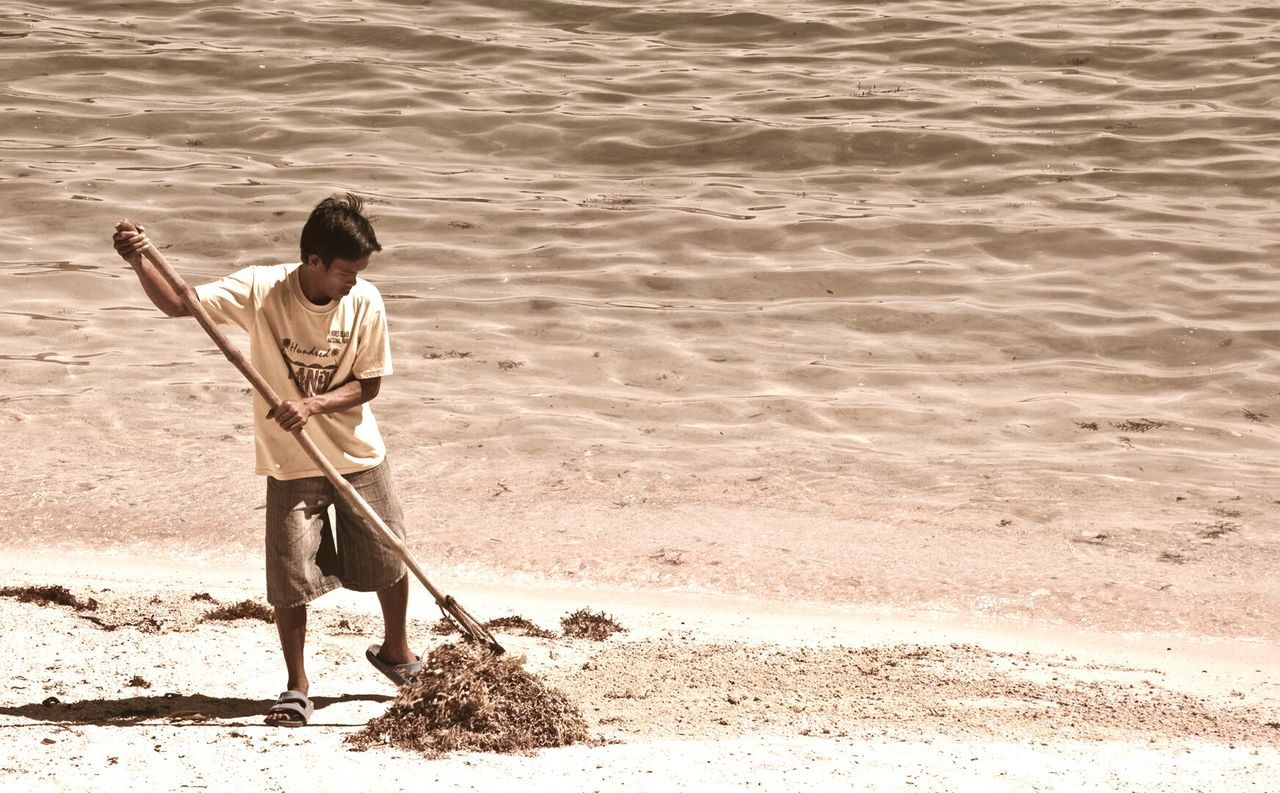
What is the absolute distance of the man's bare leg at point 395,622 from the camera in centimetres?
416

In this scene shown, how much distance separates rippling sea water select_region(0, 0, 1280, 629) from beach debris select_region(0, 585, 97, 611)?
123 centimetres

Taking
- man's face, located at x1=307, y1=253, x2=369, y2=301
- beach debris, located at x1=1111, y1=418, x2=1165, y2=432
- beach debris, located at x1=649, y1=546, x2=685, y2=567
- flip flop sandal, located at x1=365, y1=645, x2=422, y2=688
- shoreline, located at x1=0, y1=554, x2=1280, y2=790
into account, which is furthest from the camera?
beach debris, located at x1=1111, y1=418, x2=1165, y2=432

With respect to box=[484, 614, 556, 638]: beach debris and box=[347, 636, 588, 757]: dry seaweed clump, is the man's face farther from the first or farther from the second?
box=[484, 614, 556, 638]: beach debris

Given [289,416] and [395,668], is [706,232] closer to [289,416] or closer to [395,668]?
[395,668]

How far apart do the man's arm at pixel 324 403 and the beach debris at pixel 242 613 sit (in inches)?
41.5

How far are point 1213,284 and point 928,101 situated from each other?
388 cm

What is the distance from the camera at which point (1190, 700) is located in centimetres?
426

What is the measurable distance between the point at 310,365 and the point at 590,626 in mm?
1355

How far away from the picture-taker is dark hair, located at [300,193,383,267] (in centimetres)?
373

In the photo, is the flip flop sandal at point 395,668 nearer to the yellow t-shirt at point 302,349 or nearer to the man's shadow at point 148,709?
the man's shadow at point 148,709

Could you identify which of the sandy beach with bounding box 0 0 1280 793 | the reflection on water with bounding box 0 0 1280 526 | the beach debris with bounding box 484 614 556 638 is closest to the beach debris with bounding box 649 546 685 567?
the sandy beach with bounding box 0 0 1280 793

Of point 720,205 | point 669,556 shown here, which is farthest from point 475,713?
point 720,205

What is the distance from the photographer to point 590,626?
15.6 feet

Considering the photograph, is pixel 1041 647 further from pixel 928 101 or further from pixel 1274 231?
pixel 928 101
